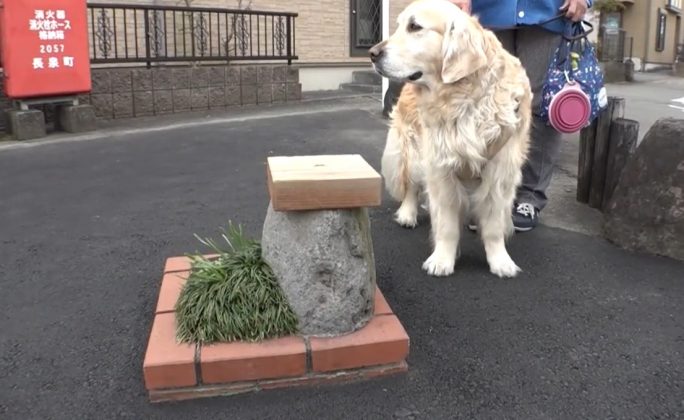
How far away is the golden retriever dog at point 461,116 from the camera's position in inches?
111

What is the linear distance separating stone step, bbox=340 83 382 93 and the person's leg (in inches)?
289

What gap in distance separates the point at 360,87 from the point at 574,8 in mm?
8182

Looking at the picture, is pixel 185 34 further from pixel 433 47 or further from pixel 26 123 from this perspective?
pixel 433 47

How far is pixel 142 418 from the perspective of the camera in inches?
79.4

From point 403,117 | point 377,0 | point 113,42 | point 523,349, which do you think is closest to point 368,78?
point 377,0

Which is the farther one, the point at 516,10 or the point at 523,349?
the point at 516,10

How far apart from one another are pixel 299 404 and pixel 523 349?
0.95m

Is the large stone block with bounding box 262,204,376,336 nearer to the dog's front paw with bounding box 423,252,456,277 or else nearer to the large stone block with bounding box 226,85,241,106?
the dog's front paw with bounding box 423,252,456,277

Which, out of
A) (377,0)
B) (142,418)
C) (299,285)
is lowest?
(142,418)

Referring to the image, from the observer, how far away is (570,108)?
11.8 feet

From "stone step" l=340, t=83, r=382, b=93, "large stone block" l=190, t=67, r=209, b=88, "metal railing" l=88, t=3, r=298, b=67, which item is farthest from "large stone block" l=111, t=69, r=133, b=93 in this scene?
"stone step" l=340, t=83, r=382, b=93

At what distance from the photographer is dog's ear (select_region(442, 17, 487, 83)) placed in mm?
2768

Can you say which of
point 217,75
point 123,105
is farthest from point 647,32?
point 123,105

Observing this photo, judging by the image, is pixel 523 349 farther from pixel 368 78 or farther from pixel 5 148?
pixel 368 78
